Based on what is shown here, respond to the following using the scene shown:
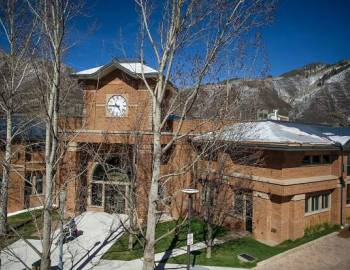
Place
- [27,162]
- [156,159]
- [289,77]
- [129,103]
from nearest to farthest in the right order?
[156,159], [129,103], [27,162], [289,77]

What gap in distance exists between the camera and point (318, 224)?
1841 centimetres

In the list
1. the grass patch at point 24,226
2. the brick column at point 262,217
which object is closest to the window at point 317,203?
the brick column at point 262,217

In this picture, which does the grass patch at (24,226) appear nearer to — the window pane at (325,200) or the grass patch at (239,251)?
the grass patch at (239,251)

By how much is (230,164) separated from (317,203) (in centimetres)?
558

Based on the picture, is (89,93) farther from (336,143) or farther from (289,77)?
(289,77)

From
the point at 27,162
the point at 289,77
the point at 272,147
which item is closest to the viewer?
the point at 272,147

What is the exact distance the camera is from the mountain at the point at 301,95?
41.6ft

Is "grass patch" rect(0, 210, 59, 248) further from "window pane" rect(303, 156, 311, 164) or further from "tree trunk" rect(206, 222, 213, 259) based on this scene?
"window pane" rect(303, 156, 311, 164)

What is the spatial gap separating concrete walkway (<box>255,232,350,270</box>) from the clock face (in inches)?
465

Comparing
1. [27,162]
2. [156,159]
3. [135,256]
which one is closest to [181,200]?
[135,256]

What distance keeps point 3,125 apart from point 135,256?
15.1m

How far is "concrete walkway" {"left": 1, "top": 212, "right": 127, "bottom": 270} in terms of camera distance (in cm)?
1420

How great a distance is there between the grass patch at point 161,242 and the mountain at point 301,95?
6.12 metres

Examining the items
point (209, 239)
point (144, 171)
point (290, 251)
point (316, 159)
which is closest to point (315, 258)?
point (290, 251)
